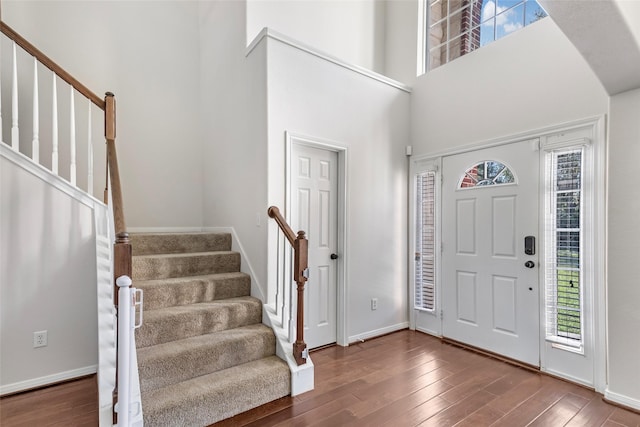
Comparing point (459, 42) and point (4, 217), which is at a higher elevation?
point (459, 42)

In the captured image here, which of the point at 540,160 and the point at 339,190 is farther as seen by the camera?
the point at 339,190

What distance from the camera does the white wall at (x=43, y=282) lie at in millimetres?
2480

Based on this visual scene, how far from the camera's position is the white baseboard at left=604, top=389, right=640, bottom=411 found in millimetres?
2322

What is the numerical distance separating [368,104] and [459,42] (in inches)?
53.3

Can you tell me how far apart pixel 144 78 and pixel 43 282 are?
8.13 feet

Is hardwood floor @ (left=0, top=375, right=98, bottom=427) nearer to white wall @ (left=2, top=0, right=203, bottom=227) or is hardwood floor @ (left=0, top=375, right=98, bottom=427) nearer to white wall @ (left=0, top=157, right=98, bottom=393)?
white wall @ (left=0, top=157, right=98, bottom=393)

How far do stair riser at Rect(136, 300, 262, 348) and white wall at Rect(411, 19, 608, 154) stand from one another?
2.74 m

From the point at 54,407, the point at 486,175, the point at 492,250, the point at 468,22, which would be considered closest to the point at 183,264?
the point at 54,407

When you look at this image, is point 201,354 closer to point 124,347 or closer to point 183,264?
point 124,347

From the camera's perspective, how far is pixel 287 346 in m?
2.64

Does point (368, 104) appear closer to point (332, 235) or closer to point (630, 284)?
point (332, 235)

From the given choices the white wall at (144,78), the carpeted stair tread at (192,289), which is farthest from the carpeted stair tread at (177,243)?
the white wall at (144,78)

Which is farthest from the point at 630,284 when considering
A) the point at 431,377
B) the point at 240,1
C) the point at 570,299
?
the point at 240,1

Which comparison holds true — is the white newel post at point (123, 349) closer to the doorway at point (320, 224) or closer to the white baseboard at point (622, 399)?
the doorway at point (320, 224)
